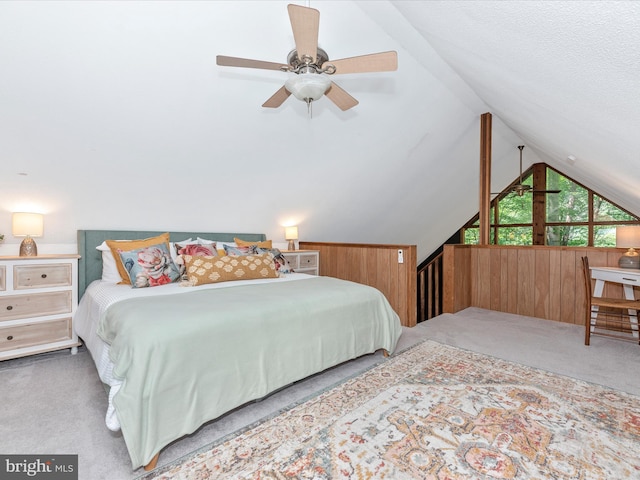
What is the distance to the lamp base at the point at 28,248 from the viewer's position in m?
2.69

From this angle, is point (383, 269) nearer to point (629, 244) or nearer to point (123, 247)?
point (629, 244)

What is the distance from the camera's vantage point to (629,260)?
3.20m

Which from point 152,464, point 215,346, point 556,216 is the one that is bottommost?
point 152,464

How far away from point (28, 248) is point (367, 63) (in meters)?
3.12

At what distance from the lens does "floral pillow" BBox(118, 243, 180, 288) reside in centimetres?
262

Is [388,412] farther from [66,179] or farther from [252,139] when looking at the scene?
[66,179]

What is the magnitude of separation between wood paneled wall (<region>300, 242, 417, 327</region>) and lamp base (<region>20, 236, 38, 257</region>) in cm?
316

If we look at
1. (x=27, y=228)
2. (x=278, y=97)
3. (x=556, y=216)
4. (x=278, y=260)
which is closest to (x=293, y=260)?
(x=278, y=260)

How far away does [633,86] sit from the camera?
1272 millimetres

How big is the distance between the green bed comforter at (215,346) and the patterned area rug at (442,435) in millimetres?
196

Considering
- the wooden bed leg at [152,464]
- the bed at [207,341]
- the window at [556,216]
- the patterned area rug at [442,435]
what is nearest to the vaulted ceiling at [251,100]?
the bed at [207,341]

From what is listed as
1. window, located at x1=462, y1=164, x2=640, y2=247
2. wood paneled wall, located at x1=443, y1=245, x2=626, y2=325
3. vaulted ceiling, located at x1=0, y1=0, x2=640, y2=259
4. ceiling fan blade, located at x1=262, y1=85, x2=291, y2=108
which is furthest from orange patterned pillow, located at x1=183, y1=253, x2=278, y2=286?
window, located at x1=462, y1=164, x2=640, y2=247

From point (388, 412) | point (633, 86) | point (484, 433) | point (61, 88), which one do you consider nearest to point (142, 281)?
point (61, 88)

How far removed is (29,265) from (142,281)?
929mm
